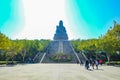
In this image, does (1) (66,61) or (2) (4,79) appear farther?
(1) (66,61)

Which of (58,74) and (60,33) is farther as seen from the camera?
(60,33)

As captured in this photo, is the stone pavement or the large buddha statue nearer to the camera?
the stone pavement

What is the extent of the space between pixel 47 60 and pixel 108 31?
67.5 feet

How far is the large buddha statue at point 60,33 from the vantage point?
155462 mm

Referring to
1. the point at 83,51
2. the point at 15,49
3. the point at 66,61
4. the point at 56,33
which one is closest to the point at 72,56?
the point at 66,61

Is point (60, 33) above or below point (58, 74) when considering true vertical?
above

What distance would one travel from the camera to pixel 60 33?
515ft

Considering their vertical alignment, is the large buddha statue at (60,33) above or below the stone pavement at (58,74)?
above

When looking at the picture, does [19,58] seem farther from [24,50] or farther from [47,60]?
[47,60]

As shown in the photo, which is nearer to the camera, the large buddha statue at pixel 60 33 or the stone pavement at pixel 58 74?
the stone pavement at pixel 58 74

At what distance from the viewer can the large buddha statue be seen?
510 ft

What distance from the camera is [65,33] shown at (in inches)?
6270

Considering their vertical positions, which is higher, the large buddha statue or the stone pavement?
the large buddha statue

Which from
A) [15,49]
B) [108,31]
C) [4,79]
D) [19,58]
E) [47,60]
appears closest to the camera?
[4,79]
